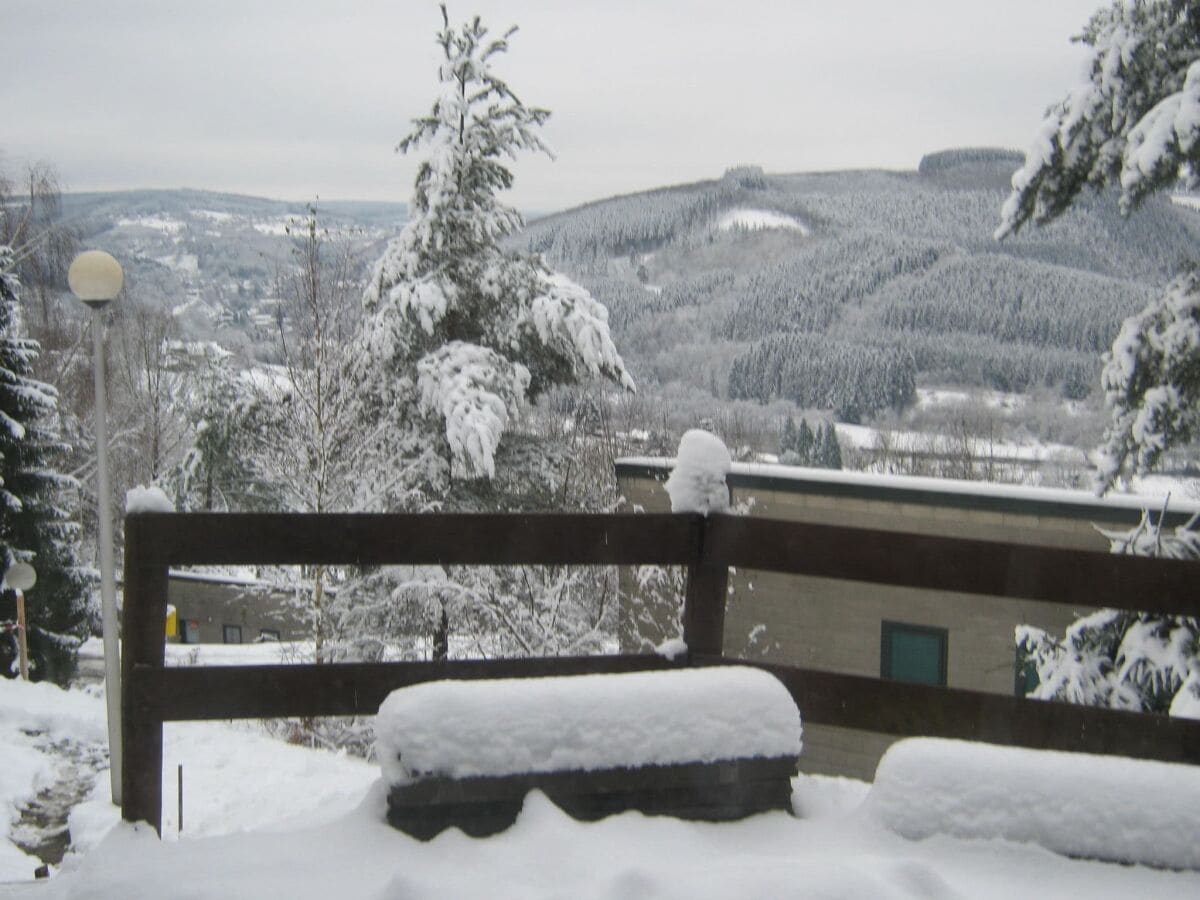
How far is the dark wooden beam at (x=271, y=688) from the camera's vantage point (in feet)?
8.57

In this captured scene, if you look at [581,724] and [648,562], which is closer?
[581,724]

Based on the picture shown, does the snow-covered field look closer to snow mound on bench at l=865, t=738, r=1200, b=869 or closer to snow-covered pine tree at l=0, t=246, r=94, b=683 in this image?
snow mound on bench at l=865, t=738, r=1200, b=869

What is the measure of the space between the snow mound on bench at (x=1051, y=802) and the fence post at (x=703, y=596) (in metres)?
0.87

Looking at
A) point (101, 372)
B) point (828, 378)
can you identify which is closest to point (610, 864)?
point (101, 372)

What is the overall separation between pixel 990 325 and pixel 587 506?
1081 inches

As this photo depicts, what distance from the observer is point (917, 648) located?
Answer: 11.0m

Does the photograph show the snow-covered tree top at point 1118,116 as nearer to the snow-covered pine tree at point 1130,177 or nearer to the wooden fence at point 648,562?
the snow-covered pine tree at point 1130,177

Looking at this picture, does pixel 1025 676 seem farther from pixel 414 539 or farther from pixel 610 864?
pixel 610 864

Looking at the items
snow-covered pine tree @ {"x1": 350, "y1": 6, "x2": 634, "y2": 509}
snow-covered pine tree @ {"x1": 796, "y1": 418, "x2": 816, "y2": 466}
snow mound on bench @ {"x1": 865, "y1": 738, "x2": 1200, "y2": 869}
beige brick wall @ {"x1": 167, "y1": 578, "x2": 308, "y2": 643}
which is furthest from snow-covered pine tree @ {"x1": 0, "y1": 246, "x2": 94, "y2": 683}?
snow-covered pine tree @ {"x1": 796, "y1": 418, "x2": 816, "y2": 466}

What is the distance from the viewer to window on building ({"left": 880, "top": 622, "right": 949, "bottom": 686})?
11.0 metres

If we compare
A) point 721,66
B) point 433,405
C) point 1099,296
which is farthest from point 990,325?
point 433,405

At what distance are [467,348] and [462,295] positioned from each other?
1.07 m

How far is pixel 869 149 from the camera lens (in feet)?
165

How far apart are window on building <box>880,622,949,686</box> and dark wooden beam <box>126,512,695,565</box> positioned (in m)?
8.88
